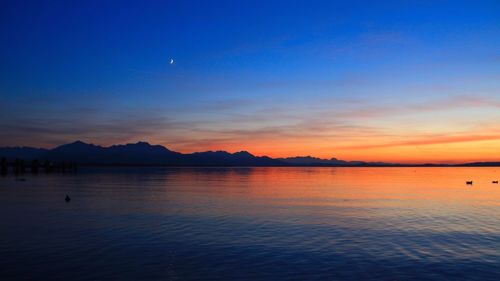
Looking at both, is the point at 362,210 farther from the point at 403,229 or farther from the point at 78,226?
the point at 78,226

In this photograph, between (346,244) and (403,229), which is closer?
(346,244)

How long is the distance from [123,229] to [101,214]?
1030 centimetres

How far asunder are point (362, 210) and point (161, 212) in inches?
884

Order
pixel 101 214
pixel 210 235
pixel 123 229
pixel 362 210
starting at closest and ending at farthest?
1. pixel 210 235
2. pixel 123 229
3. pixel 101 214
4. pixel 362 210

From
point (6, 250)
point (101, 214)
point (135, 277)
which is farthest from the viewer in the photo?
point (101, 214)

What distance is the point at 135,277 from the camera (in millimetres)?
19547

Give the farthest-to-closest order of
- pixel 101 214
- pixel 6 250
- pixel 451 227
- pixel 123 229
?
pixel 101 214 < pixel 451 227 < pixel 123 229 < pixel 6 250

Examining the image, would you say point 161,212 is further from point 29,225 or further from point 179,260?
point 179,260

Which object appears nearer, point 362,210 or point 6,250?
point 6,250

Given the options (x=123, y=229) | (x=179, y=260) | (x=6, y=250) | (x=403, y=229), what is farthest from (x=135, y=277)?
(x=403, y=229)

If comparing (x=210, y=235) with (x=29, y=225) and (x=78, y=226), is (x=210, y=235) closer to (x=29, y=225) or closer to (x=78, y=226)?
(x=78, y=226)

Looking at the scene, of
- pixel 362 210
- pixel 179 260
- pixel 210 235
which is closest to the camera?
pixel 179 260

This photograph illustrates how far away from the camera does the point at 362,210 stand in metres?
47.6

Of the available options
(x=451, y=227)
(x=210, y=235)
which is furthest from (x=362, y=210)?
(x=210, y=235)
